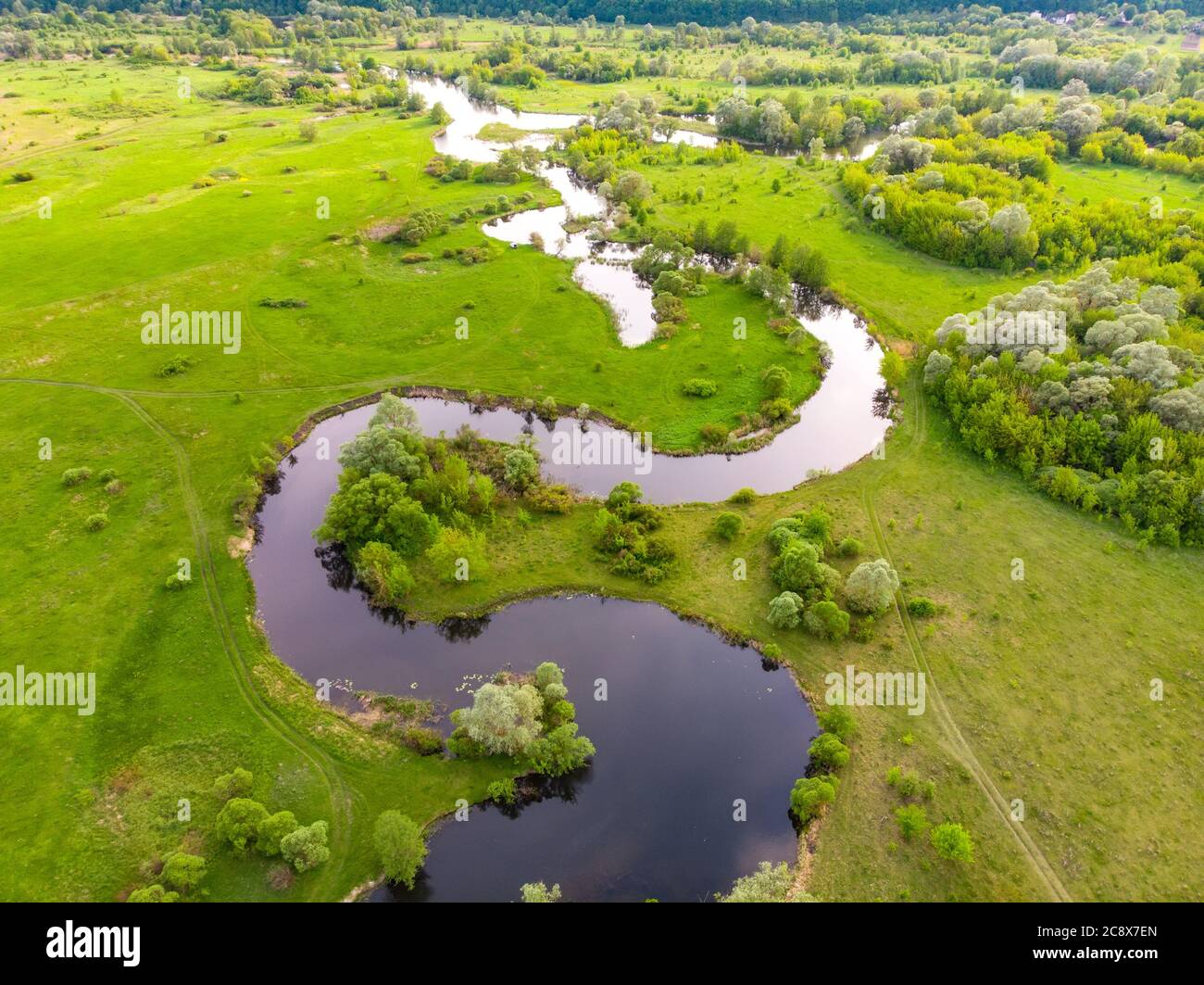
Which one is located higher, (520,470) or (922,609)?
(520,470)

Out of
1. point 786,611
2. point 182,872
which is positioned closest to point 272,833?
point 182,872

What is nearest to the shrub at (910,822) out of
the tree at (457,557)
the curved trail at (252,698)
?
the curved trail at (252,698)

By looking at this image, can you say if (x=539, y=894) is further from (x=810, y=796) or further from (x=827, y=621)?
(x=827, y=621)

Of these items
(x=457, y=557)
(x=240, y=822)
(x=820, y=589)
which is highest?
(x=457, y=557)

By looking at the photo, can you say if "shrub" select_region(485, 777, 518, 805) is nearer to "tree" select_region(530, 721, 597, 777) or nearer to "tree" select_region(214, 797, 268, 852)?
"tree" select_region(530, 721, 597, 777)

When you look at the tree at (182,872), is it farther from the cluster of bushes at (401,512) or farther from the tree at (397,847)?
the cluster of bushes at (401,512)

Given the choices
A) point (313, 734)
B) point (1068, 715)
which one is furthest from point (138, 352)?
point (1068, 715)
